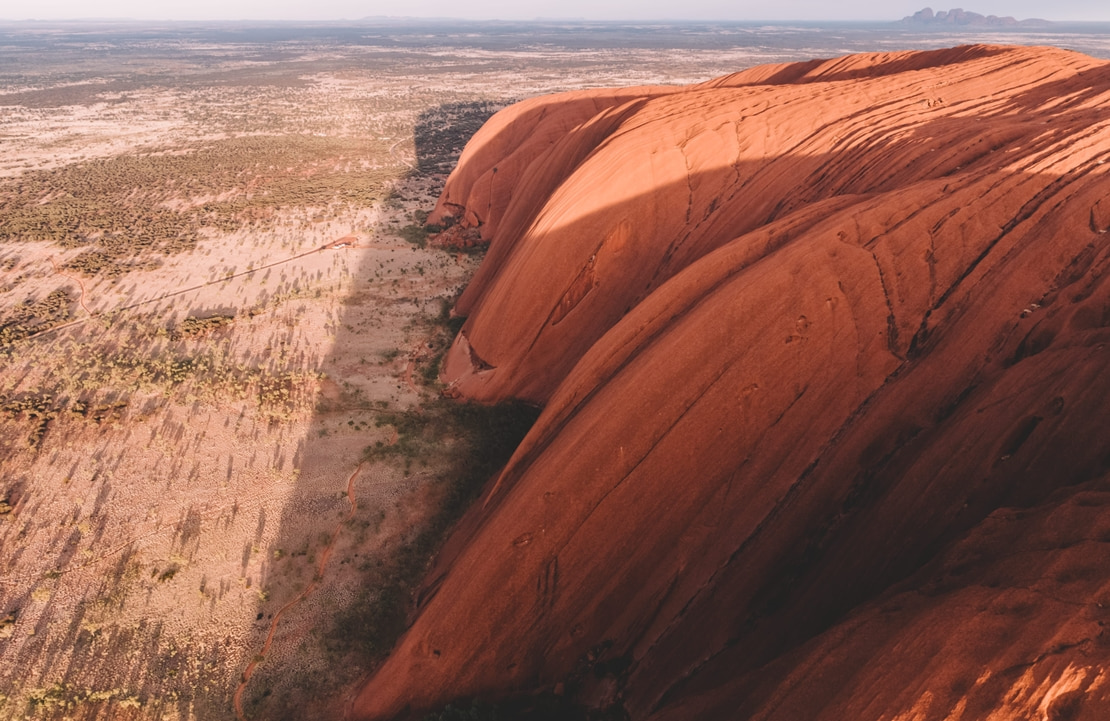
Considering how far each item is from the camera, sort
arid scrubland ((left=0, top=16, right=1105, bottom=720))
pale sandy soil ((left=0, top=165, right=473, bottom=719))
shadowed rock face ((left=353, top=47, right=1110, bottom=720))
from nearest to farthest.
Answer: shadowed rock face ((left=353, top=47, right=1110, bottom=720)) < pale sandy soil ((left=0, top=165, right=473, bottom=719)) < arid scrubland ((left=0, top=16, right=1105, bottom=720))

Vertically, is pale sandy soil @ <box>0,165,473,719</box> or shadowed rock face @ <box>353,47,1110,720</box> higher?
shadowed rock face @ <box>353,47,1110,720</box>

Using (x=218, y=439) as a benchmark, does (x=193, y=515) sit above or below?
below

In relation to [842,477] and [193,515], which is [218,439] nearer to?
[193,515]

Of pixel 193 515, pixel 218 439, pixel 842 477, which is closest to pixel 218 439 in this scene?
pixel 218 439

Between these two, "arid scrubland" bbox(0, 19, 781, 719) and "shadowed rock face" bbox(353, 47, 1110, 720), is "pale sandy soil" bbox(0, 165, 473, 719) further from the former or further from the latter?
"shadowed rock face" bbox(353, 47, 1110, 720)

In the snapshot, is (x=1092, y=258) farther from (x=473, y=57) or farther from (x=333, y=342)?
(x=473, y=57)

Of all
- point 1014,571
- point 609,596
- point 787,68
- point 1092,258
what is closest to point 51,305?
point 609,596

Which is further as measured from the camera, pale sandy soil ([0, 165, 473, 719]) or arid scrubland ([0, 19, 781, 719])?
arid scrubland ([0, 19, 781, 719])

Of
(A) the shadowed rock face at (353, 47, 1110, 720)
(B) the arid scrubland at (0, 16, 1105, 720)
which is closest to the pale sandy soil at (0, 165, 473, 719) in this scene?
(B) the arid scrubland at (0, 16, 1105, 720)

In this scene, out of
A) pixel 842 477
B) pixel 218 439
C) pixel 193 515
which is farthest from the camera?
pixel 218 439
